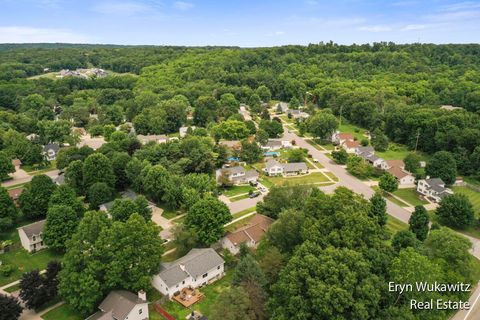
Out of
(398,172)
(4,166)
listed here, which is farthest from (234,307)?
(4,166)

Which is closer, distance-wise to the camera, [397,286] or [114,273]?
[397,286]

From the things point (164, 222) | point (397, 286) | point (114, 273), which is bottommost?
point (164, 222)

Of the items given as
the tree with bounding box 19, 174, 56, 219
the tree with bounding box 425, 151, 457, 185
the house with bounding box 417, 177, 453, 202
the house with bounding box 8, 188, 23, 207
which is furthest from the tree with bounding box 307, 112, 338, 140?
the house with bounding box 8, 188, 23, 207

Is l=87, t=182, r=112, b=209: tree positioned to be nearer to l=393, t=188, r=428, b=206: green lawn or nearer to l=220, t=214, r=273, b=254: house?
l=220, t=214, r=273, b=254: house

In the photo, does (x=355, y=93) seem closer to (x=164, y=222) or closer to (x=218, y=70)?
(x=218, y=70)

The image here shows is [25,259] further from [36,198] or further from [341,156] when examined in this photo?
[341,156]

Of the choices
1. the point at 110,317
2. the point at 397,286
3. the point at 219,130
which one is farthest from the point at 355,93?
the point at 110,317
